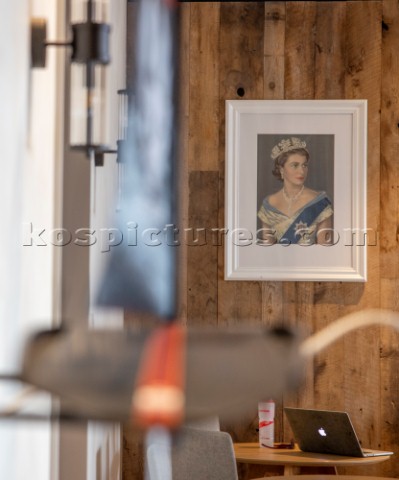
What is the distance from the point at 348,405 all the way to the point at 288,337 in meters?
3.56

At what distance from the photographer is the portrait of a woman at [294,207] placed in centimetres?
376

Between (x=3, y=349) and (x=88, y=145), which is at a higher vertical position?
(x=88, y=145)

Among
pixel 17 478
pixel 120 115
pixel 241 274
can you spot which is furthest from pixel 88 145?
pixel 241 274

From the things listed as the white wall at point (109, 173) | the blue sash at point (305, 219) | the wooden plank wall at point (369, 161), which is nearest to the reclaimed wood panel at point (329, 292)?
the wooden plank wall at point (369, 161)

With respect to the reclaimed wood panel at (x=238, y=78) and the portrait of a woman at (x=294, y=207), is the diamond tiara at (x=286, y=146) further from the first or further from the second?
the reclaimed wood panel at (x=238, y=78)

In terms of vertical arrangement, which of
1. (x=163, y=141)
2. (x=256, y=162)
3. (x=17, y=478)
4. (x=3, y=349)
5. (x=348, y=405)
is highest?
(x=256, y=162)

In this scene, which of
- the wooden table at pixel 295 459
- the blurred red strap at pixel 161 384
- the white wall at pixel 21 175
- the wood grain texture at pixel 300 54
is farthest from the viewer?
the wood grain texture at pixel 300 54

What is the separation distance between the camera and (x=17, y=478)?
1.04 metres

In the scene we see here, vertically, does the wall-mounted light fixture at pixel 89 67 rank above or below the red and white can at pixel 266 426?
above

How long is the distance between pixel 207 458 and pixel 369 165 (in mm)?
1687

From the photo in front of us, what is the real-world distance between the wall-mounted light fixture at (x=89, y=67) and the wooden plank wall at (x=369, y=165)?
3.33m

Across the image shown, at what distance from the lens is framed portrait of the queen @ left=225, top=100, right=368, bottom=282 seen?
12.3ft

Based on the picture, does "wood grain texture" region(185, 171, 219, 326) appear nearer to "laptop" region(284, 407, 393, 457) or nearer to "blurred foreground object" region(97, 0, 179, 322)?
"laptop" region(284, 407, 393, 457)

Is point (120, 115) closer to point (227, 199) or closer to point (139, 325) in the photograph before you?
point (139, 325)
